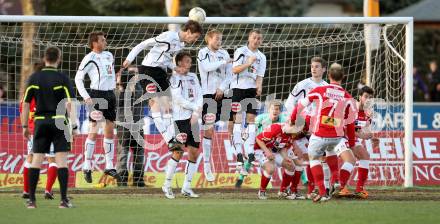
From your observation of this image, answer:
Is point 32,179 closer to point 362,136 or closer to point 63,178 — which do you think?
point 63,178

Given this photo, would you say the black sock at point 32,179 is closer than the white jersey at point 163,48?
Yes

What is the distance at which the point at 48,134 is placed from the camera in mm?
13188

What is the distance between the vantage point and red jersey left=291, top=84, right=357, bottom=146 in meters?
14.2

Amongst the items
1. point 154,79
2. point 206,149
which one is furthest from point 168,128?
point 206,149

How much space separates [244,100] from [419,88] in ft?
44.6

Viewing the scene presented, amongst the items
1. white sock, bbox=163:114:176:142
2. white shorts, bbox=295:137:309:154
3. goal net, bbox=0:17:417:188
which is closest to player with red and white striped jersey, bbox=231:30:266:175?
goal net, bbox=0:17:417:188

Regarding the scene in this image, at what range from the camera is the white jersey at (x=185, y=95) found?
50.8 feet

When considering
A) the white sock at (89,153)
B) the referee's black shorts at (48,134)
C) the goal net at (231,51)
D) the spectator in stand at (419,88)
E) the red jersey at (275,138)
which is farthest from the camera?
the spectator in stand at (419,88)

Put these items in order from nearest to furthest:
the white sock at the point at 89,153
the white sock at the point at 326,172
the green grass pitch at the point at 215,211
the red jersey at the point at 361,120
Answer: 1. the green grass pitch at the point at 215,211
2. the white sock at the point at 326,172
3. the red jersey at the point at 361,120
4. the white sock at the point at 89,153

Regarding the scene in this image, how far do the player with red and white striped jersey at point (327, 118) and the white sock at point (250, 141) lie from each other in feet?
8.18

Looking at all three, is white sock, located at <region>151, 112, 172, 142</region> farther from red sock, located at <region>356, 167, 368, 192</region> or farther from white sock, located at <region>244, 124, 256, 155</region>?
red sock, located at <region>356, 167, 368, 192</region>

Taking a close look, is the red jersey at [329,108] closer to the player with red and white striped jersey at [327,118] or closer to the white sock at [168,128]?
the player with red and white striped jersey at [327,118]

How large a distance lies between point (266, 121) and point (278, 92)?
3266 millimetres

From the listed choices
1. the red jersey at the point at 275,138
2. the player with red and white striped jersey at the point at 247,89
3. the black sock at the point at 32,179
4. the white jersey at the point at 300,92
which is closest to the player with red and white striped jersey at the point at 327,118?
the red jersey at the point at 275,138
